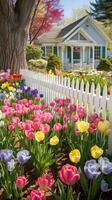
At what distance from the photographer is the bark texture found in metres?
10.4

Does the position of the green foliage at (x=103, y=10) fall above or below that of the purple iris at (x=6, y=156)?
above

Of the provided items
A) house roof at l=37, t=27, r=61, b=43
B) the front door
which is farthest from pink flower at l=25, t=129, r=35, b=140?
house roof at l=37, t=27, r=61, b=43

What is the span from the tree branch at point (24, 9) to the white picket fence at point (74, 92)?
1.62m

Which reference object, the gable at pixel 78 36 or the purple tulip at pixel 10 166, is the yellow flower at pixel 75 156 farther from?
the gable at pixel 78 36

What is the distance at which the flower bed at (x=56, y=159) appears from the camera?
→ 8.55 feet

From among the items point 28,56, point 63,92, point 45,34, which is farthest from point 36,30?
point 63,92

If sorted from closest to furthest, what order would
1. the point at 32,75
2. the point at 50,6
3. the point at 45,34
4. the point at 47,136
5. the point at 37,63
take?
the point at 47,136
the point at 32,75
the point at 37,63
the point at 50,6
the point at 45,34

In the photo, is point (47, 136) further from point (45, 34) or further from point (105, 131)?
point (45, 34)

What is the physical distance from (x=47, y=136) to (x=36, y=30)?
3614cm

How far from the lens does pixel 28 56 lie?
28.2 m

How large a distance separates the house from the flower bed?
3190 cm

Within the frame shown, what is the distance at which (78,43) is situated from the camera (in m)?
36.7

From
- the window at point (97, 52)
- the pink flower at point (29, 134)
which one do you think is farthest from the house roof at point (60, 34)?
the pink flower at point (29, 134)

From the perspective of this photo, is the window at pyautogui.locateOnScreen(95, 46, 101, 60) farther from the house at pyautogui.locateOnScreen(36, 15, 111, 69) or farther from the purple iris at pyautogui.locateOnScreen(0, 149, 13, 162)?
the purple iris at pyautogui.locateOnScreen(0, 149, 13, 162)
